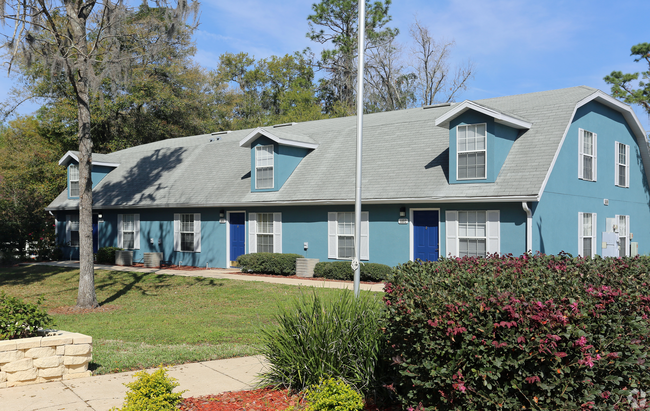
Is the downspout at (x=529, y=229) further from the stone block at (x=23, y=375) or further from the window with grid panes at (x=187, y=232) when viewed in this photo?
the window with grid panes at (x=187, y=232)

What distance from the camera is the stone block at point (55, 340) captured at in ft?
21.5

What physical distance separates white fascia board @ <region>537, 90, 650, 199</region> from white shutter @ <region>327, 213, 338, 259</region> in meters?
6.96

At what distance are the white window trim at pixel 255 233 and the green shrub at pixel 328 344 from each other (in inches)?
545

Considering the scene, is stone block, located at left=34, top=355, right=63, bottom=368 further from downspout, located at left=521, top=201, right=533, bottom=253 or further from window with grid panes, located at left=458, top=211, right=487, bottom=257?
downspout, located at left=521, top=201, right=533, bottom=253

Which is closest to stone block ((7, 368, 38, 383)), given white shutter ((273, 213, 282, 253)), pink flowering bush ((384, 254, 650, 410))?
pink flowering bush ((384, 254, 650, 410))

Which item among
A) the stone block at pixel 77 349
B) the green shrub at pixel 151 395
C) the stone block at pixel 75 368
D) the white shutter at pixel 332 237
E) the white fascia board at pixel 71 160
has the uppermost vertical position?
the white fascia board at pixel 71 160

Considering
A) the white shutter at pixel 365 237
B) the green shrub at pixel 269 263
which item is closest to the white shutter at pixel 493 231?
the white shutter at pixel 365 237

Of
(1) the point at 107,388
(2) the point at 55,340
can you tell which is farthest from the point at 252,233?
(1) the point at 107,388

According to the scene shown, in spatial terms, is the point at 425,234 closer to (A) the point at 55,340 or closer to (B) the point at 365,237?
(B) the point at 365,237

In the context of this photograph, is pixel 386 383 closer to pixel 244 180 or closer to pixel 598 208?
pixel 598 208

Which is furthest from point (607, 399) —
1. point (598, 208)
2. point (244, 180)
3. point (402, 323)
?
point (244, 180)

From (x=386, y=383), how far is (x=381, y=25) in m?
39.4

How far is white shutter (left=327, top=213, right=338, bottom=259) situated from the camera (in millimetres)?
18508

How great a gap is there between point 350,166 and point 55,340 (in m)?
13.7
